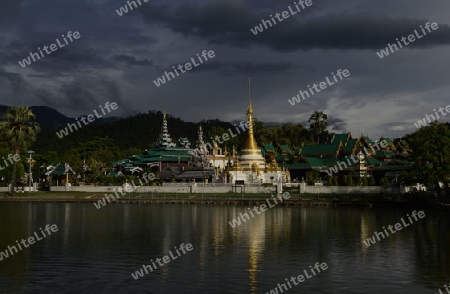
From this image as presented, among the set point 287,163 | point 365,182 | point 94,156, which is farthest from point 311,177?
point 94,156

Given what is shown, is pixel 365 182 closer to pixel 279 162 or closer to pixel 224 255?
pixel 279 162

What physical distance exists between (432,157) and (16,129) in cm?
4707

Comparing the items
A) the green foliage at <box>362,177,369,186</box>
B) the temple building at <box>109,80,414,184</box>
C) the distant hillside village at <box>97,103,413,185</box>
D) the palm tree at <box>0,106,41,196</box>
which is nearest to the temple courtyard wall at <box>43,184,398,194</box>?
the green foliage at <box>362,177,369,186</box>

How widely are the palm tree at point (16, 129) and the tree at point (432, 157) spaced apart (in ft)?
144

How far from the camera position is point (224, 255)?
2564 cm

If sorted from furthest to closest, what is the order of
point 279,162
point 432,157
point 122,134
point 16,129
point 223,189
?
point 122,134
point 279,162
point 16,129
point 223,189
point 432,157

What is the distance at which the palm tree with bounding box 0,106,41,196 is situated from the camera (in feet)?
230

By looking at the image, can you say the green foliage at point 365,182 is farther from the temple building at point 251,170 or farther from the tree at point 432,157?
the temple building at point 251,170

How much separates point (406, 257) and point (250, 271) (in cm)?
761

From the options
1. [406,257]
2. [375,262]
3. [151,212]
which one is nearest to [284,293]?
[375,262]

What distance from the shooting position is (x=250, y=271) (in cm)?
2205

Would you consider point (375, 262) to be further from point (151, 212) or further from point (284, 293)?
point (151, 212)

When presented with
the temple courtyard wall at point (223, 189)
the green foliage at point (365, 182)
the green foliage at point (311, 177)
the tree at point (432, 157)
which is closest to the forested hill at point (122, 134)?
the green foliage at point (311, 177)

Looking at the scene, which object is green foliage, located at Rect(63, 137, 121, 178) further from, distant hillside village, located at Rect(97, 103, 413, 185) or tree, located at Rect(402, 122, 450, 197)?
tree, located at Rect(402, 122, 450, 197)
